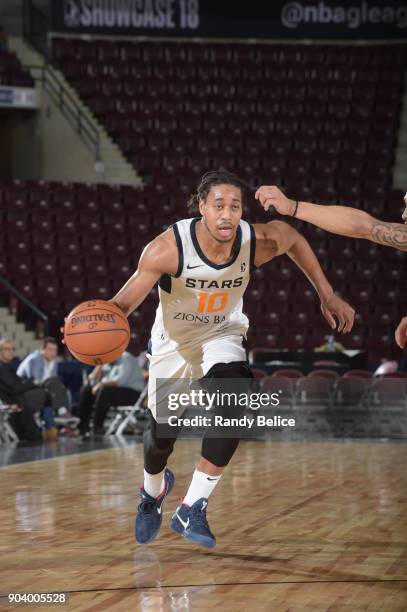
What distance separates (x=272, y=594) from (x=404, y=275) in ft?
49.9

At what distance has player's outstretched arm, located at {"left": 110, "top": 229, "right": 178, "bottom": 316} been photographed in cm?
461

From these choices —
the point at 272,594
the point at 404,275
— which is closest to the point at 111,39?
the point at 404,275

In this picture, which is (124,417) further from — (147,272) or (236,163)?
(147,272)

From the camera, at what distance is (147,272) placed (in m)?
4.64

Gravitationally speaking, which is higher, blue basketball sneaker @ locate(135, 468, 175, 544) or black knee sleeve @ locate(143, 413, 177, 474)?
black knee sleeve @ locate(143, 413, 177, 474)

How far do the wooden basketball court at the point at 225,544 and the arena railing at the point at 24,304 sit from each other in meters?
7.43

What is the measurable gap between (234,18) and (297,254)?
20.4 metres

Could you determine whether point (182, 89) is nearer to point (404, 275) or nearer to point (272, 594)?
point (404, 275)

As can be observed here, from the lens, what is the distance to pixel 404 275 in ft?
60.5

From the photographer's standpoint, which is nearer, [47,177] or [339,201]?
[339,201]

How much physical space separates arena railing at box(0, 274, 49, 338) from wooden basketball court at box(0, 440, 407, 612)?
743 cm

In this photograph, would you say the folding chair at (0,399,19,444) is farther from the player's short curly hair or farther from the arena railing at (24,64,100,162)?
the arena railing at (24,64,100,162)

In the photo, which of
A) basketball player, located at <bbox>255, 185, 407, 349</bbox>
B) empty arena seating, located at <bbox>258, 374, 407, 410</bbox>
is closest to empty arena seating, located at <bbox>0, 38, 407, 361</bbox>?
empty arena seating, located at <bbox>258, 374, 407, 410</bbox>

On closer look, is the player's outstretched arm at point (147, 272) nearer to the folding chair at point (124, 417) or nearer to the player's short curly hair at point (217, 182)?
the player's short curly hair at point (217, 182)
